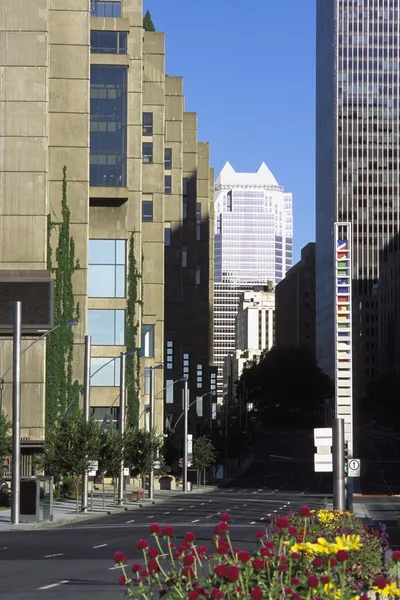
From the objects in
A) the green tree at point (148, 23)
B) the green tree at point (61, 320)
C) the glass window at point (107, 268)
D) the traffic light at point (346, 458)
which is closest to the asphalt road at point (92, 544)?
the traffic light at point (346, 458)

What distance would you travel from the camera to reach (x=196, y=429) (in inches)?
5743

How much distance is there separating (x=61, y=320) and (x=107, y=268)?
1451 centimetres

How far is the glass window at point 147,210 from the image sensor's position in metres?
110

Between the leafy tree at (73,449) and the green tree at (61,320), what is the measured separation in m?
9.45

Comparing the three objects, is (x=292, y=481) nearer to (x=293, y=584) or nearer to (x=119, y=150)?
(x=119, y=150)

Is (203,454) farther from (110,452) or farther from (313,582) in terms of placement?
(313,582)

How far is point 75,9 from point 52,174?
33.6ft

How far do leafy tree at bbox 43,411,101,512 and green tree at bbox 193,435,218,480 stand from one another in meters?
47.3

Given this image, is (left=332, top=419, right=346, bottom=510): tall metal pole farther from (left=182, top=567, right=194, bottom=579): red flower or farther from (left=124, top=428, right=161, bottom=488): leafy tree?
(left=124, top=428, right=161, bottom=488): leafy tree

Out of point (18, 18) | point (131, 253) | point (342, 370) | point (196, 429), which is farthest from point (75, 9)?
point (196, 429)

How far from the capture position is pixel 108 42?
92.6 metres

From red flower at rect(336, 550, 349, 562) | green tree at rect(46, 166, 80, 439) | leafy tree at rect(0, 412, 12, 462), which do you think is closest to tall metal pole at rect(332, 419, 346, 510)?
leafy tree at rect(0, 412, 12, 462)

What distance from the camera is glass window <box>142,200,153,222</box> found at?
362ft

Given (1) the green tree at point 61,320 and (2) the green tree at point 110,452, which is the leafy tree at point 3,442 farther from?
(1) the green tree at point 61,320
